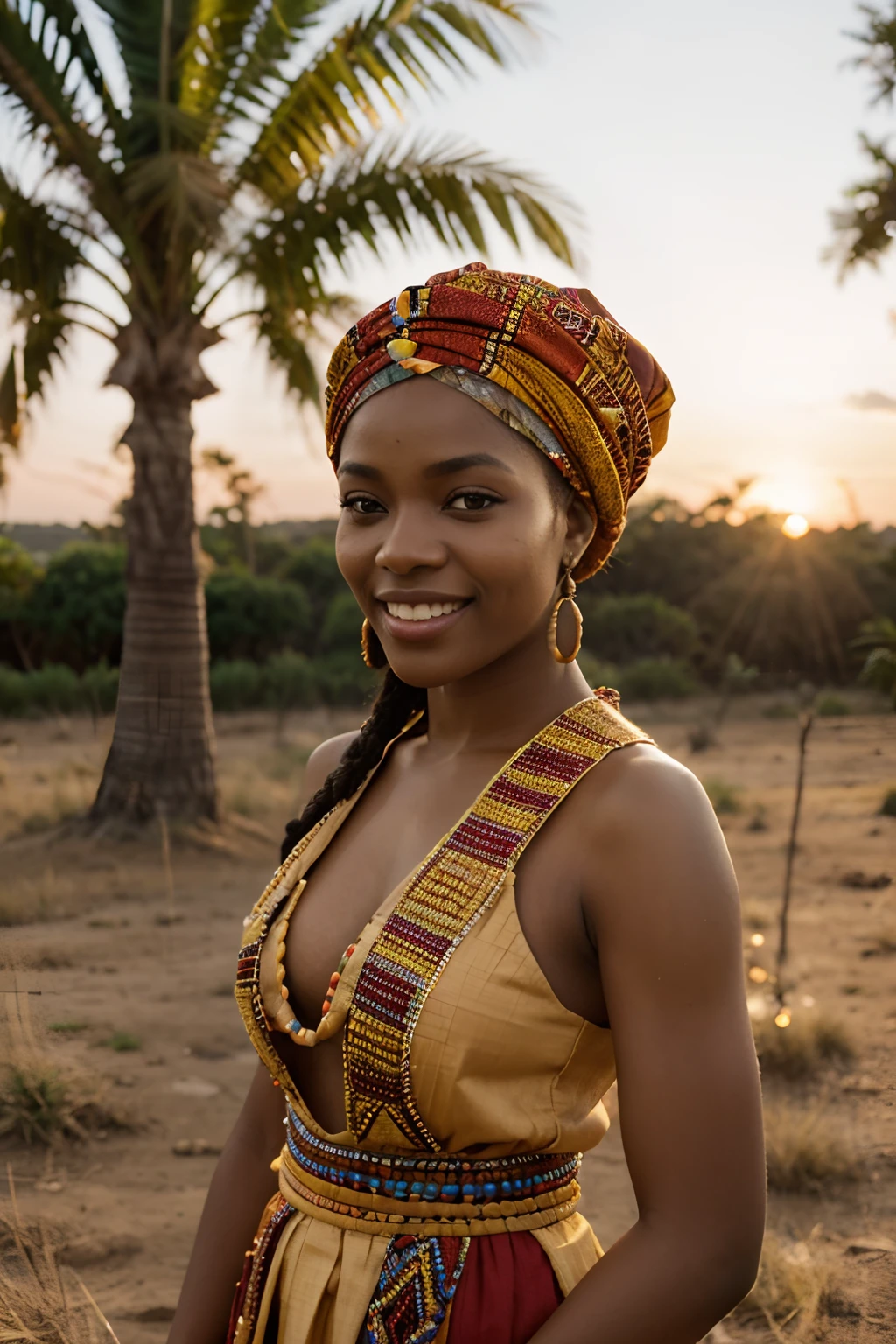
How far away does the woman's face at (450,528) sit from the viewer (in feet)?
4.51

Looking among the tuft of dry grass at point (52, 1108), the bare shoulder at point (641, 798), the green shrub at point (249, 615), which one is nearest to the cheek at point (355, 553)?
the bare shoulder at point (641, 798)

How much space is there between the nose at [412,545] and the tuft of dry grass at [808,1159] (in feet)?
11.7

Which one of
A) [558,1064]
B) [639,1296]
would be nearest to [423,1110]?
[558,1064]

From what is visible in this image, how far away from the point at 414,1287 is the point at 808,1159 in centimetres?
340

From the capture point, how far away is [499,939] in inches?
50.6

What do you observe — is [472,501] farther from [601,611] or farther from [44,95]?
[601,611]

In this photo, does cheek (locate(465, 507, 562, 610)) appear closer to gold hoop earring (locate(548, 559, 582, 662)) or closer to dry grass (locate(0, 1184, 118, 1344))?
gold hoop earring (locate(548, 559, 582, 662))

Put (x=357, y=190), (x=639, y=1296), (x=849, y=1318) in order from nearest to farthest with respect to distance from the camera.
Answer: (x=639, y=1296) < (x=849, y=1318) < (x=357, y=190)

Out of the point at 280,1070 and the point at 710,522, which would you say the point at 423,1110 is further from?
the point at 710,522

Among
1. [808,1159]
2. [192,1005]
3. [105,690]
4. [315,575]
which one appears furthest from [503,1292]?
[315,575]

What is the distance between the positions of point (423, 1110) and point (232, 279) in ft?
25.9

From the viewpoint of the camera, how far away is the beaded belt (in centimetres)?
138

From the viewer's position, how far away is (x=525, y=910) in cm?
131

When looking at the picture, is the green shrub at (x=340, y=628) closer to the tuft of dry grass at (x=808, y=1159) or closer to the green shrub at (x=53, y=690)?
the green shrub at (x=53, y=690)
